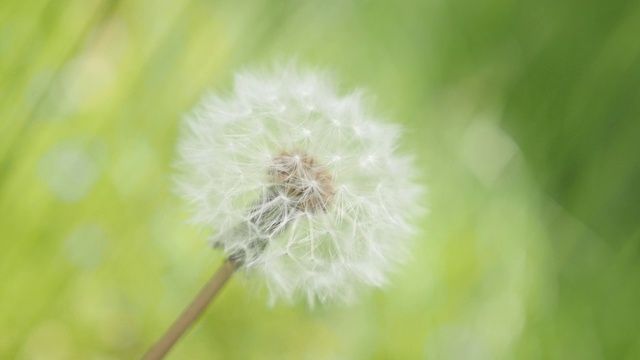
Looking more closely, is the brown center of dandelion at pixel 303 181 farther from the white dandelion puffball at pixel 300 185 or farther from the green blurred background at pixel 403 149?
the green blurred background at pixel 403 149

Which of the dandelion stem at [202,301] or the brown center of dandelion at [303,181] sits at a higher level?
the brown center of dandelion at [303,181]

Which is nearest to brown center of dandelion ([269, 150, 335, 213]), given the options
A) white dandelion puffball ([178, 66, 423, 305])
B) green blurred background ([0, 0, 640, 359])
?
white dandelion puffball ([178, 66, 423, 305])

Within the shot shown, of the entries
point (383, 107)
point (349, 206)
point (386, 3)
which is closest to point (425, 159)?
point (383, 107)

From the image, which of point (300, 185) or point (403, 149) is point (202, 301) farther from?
point (403, 149)

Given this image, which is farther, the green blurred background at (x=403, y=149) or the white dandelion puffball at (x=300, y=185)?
the green blurred background at (x=403, y=149)

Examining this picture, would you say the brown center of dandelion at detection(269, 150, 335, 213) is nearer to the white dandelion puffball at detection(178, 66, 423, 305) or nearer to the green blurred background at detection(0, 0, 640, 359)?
the white dandelion puffball at detection(178, 66, 423, 305)

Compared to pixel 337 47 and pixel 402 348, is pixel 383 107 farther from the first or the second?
pixel 402 348

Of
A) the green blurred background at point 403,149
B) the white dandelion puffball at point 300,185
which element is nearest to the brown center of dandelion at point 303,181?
the white dandelion puffball at point 300,185
